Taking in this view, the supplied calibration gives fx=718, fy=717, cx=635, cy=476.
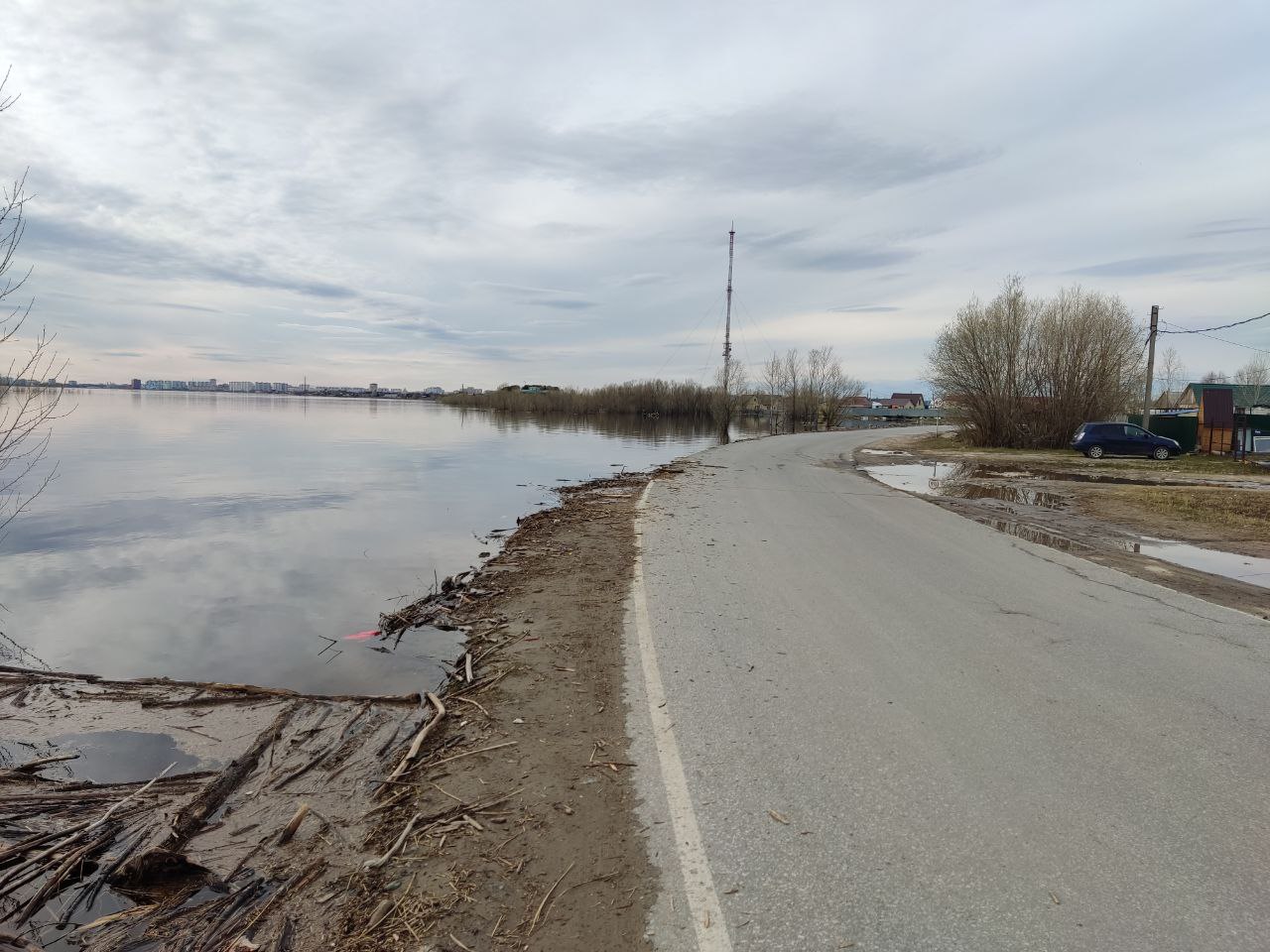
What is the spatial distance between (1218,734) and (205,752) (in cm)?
659

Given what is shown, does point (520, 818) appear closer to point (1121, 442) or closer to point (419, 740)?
point (419, 740)

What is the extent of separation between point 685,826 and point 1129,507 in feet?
56.3

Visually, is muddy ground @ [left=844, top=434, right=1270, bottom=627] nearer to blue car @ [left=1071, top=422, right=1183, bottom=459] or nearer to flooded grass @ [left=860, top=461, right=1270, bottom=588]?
flooded grass @ [left=860, top=461, right=1270, bottom=588]

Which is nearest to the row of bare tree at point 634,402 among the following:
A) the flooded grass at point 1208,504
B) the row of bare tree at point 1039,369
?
the row of bare tree at point 1039,369

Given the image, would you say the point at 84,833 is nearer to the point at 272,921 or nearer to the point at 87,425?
the point at 272,921

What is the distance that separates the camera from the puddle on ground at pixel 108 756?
4.64 m

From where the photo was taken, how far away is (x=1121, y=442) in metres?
31.5


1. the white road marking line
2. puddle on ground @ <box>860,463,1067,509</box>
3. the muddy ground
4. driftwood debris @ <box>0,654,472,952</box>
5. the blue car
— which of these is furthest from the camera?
the blue car

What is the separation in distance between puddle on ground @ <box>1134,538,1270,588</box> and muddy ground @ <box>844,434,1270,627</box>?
7.4 inches

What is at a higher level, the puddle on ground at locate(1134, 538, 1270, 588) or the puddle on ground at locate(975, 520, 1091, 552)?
the puddle on ground at locate(975, 520, 1091, 552)

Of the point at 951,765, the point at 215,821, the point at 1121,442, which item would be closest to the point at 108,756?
the point at 215,821

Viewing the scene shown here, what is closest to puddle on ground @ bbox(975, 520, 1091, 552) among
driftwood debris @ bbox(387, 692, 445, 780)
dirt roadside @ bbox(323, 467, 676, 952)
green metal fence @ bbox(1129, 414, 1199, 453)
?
dirt roadside @ bbox(323, 467, 676, 952)

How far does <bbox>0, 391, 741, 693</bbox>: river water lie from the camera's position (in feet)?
23.4

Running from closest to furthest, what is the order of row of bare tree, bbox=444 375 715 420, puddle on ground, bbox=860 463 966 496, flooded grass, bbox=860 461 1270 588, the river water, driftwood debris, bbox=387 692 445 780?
driftwood debris, bbox=387 692 445 780
the river water
flooded grass, bbox=860 461 1270 588
puddle on ground, bbox=860 463 966 496
row of bare tree, bbox=444 375 715 420
